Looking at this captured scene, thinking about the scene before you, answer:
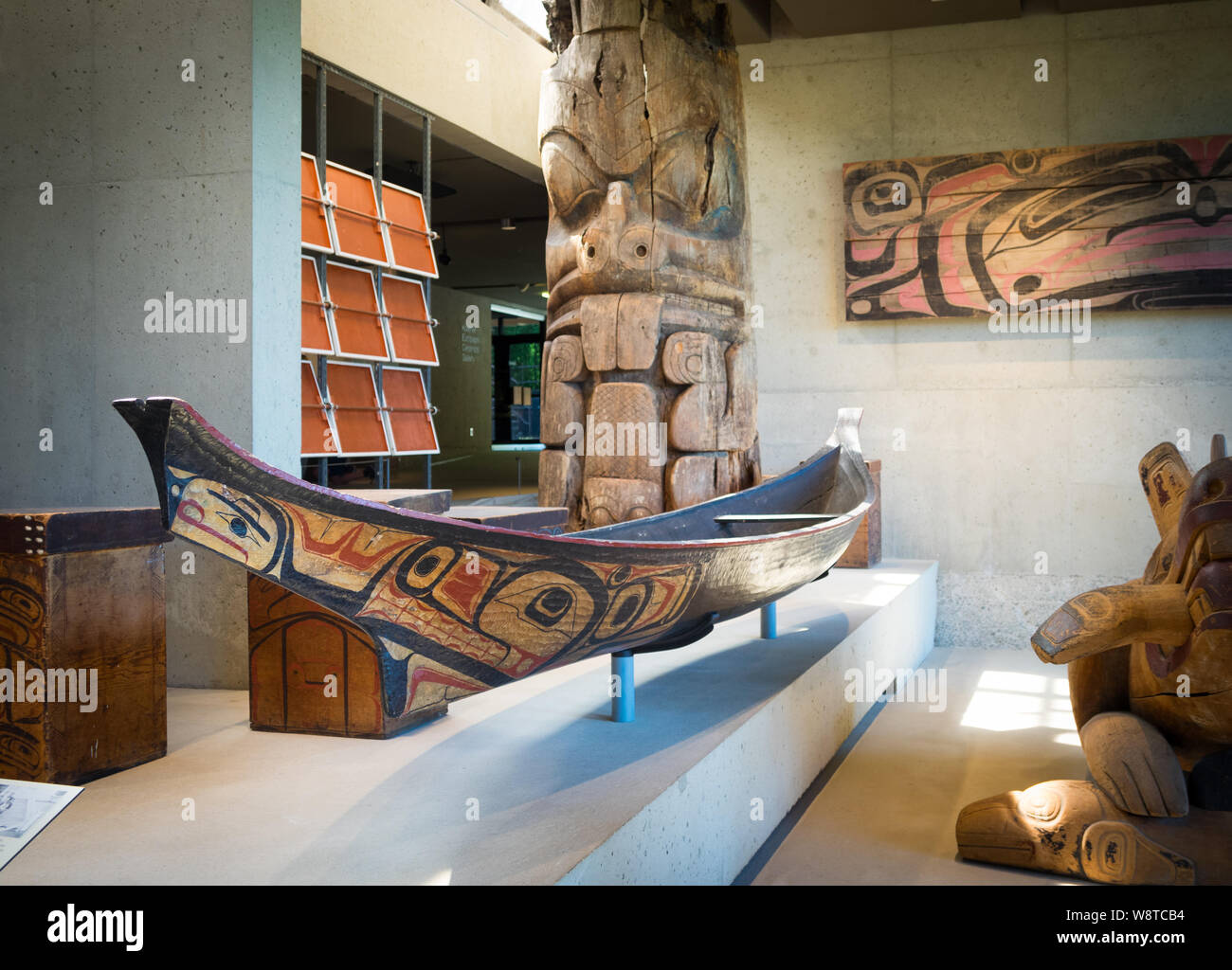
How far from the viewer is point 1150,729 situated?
8.36ft

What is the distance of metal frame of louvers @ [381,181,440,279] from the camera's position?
5.47 meters

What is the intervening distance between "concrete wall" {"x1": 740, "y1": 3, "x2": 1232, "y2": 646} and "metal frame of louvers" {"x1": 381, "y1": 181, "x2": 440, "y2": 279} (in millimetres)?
2120

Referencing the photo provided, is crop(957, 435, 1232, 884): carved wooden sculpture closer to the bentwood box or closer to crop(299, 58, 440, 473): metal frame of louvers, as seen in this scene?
the bentwood box

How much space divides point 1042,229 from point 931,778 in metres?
3.57

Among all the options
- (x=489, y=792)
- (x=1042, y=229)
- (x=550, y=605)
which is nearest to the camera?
(x=550, y=605)

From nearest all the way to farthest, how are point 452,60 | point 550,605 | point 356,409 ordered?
1. point 550,605
2. point 356,409
3. point 452,60

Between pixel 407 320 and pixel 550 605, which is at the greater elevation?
pixel 407 320

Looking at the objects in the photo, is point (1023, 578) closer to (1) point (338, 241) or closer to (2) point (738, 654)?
(2) point (738, 654)

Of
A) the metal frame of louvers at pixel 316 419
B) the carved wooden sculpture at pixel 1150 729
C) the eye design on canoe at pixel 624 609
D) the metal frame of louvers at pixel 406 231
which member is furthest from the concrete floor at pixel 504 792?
the metal frame of louvers at pixel 406 231

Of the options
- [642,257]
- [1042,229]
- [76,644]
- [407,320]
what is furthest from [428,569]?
[1042,229]

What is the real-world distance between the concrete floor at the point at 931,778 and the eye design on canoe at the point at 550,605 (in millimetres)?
1139

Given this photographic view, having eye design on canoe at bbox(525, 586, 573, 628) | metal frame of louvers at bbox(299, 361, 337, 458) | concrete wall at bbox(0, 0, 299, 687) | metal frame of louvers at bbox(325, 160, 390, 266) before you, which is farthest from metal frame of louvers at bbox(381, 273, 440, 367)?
eye design on canoe at bbox(525, 586, 573, 628)

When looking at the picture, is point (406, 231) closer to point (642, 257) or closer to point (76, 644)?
point (642, 257)

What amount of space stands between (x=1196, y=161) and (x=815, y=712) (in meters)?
4.14
